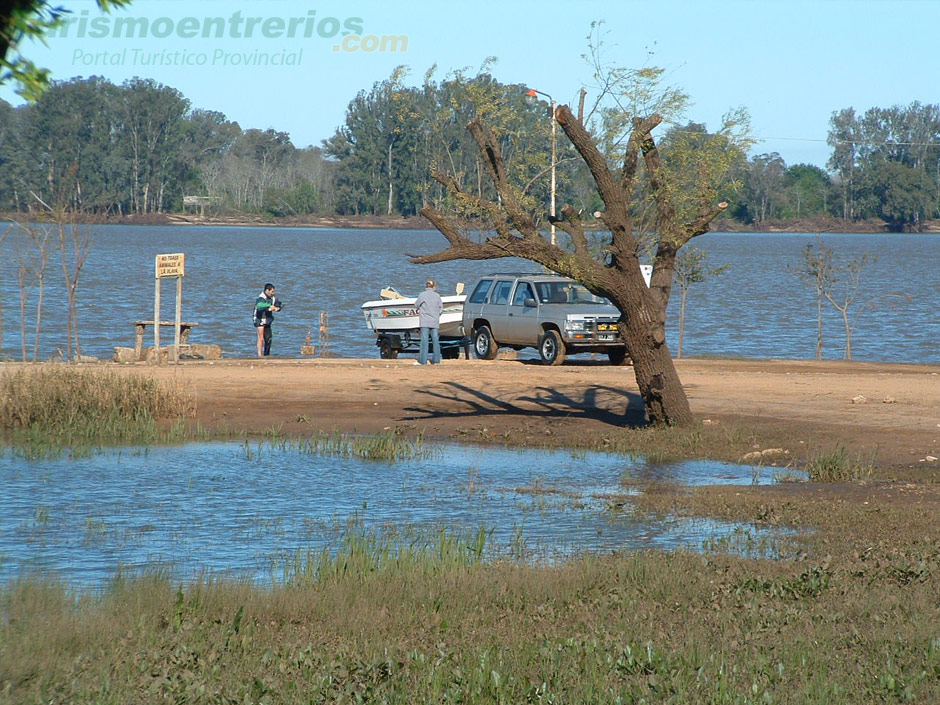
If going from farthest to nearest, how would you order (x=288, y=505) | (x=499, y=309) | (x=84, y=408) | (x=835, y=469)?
(x=499, y=309) < (x=84, y=408) < (x=835, y=469) < (x=288, y=505)

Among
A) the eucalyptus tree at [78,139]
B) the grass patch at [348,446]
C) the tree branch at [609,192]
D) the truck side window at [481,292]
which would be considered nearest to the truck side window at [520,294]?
the truck side window at [481,292]

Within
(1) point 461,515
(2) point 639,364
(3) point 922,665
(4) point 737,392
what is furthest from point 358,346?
(3) point 922,665

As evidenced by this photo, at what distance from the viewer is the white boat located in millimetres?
29328

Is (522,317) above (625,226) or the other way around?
the other way around

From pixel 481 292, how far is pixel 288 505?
15563 millimetres

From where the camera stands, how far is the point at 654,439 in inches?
656

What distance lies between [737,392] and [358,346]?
18.4 m

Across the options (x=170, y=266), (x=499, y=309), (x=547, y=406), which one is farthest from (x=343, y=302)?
(x=547, y=406)

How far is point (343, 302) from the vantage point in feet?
181

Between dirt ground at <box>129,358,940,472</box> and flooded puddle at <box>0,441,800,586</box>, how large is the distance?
170cm

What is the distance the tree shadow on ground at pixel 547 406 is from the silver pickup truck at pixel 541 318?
437 cm

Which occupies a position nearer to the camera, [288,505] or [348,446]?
[288,505]

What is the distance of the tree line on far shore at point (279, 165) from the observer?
395ft

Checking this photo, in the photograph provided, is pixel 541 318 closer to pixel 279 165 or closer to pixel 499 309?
pixel 499 309
